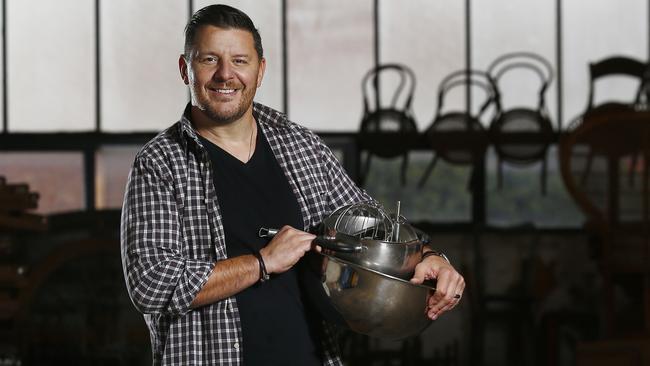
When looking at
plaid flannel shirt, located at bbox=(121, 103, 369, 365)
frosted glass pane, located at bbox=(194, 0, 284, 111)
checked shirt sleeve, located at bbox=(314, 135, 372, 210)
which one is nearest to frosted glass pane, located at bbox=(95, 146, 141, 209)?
frosted glass pane, located at bbox=(194, 0, 284, 111)

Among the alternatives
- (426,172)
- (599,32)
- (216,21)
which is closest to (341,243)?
(216,21)

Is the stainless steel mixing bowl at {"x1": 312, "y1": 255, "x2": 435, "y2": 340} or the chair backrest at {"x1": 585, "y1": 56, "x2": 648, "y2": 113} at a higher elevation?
the chair backrest at {"x1": 585, "y1": 56, "x2": 648, "y2": 113}

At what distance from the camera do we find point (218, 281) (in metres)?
1.28

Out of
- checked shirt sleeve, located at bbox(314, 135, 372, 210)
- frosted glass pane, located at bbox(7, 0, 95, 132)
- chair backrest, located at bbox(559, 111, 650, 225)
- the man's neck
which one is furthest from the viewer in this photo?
frosted glass pane, located at bbox(7, 0, 95, 132)

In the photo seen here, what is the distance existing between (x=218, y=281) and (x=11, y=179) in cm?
401

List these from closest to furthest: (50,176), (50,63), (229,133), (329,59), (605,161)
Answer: (229,133), (605,161), (50,63), (50,176), (329,59)

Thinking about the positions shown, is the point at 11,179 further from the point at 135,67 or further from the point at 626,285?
the point at 626,285

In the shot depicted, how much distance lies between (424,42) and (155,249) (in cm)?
419

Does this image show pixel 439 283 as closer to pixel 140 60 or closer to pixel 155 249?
pixel 155 249

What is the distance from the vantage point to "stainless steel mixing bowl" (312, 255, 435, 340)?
133 centimetres

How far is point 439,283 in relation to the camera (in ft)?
4.45

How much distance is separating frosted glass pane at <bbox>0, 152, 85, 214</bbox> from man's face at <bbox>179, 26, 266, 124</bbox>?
3864 mm

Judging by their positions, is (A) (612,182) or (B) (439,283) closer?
(B) (439,283)

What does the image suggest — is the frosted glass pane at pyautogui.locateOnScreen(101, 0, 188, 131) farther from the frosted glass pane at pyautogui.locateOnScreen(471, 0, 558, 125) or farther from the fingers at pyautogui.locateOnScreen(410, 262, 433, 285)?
the fingers at pyautogui.locateOnScreen(410, 262, 433, 285)
